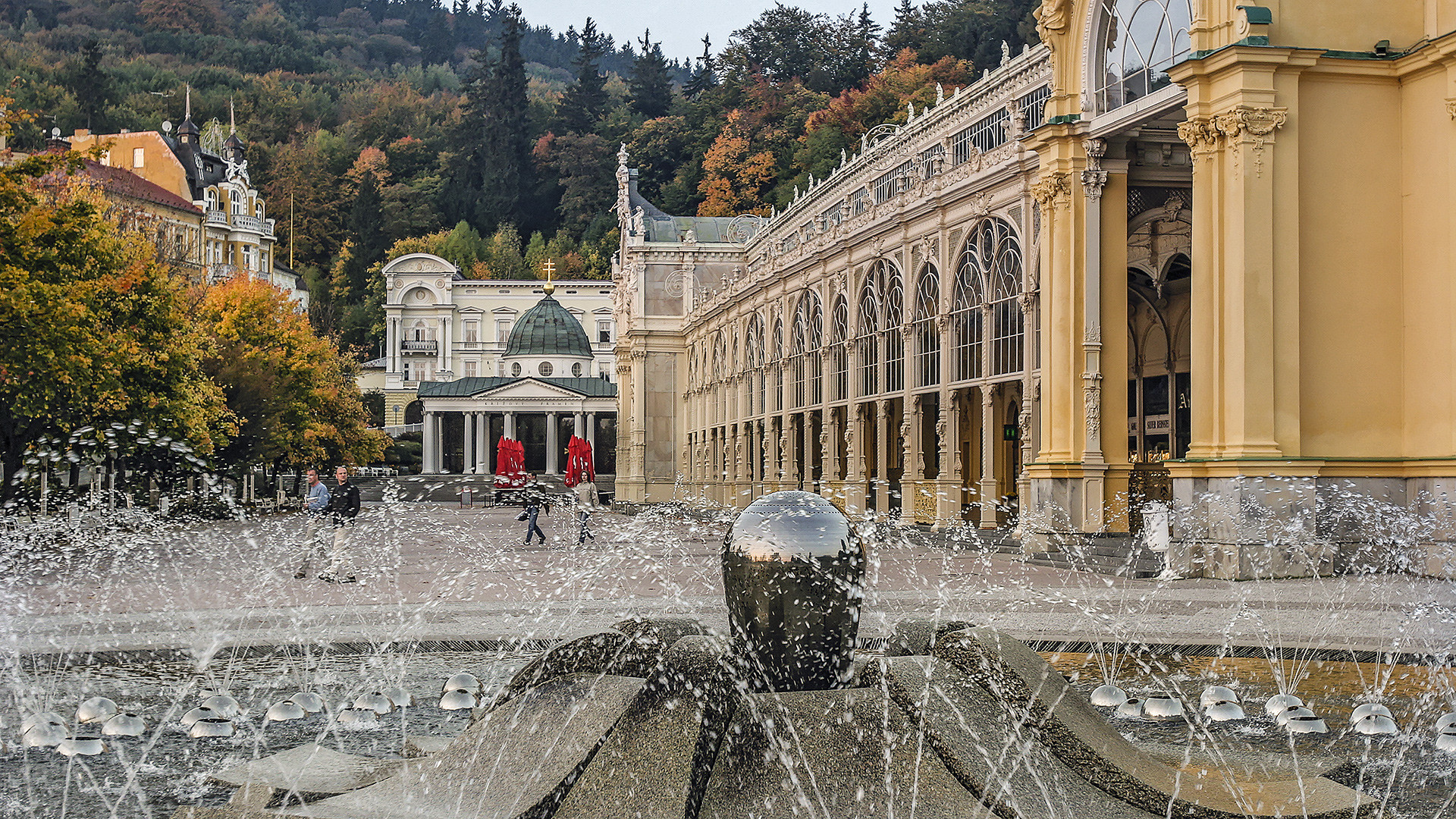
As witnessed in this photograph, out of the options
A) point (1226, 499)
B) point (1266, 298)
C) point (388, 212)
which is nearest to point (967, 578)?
point (1226, 499)

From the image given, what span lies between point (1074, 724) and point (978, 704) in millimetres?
524

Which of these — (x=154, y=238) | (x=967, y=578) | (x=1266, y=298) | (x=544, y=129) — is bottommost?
(x=967, y=578)

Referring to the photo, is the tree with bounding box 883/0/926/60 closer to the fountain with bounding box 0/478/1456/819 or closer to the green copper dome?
the green copper dome

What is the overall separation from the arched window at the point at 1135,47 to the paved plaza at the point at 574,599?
929 centimetres

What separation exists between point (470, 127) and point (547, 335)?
5121 cm

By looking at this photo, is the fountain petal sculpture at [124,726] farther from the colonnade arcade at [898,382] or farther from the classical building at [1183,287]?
the colonnade arcade at [898,382]

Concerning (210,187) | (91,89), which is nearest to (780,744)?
(210,187)

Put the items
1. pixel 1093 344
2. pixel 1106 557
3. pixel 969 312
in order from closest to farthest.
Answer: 1. pixel 1106 557
2. pixel 1093 344
3. pixel 969 312

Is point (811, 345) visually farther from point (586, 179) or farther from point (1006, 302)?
point (586, 179)

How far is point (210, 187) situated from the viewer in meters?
129

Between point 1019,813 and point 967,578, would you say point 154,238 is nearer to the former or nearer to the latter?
point 967,578

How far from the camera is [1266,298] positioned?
2303cm

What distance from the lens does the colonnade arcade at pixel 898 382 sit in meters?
32.7

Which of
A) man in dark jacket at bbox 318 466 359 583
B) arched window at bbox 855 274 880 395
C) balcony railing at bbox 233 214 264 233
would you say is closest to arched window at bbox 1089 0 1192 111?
arched window at bbox 855 274 880 395
